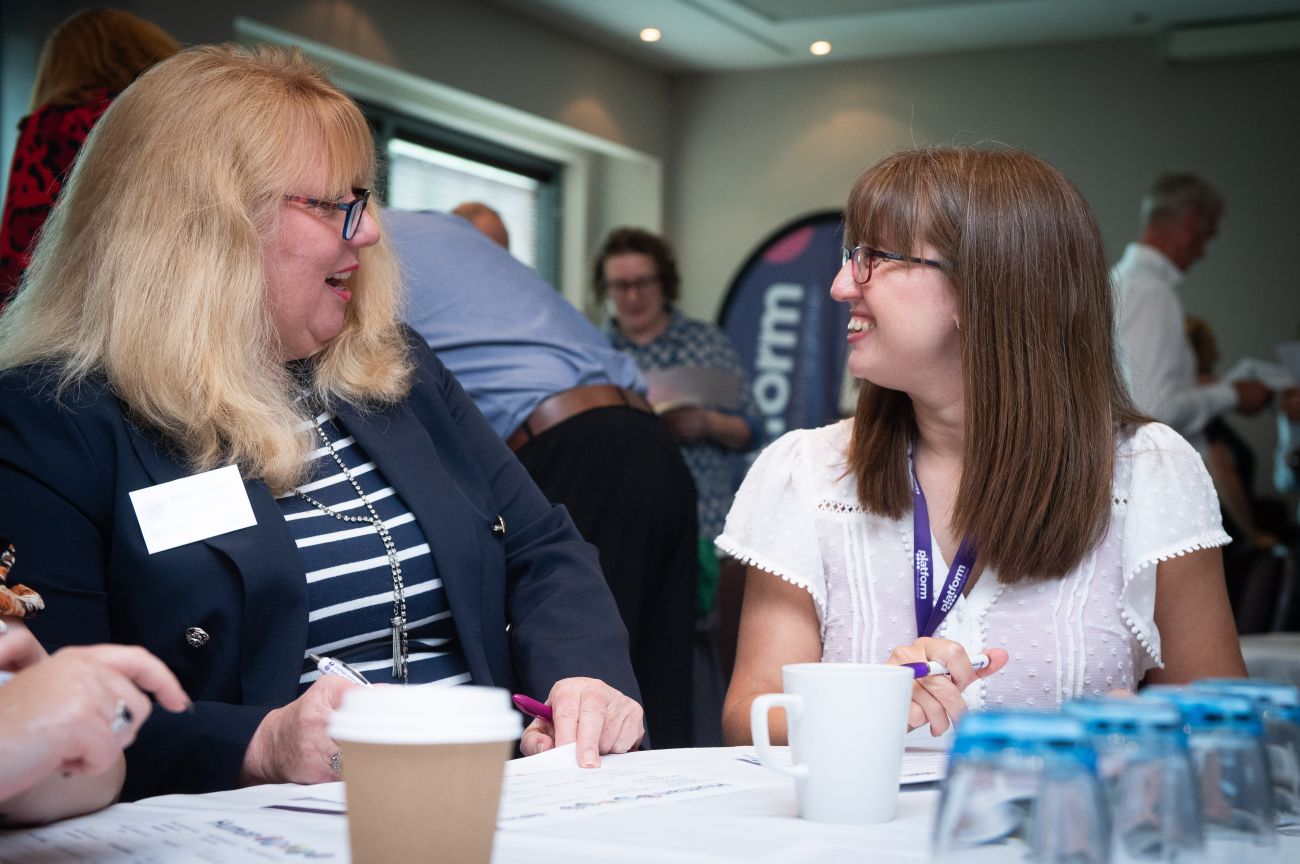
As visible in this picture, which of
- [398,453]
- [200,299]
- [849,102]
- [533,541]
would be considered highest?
[849,102]

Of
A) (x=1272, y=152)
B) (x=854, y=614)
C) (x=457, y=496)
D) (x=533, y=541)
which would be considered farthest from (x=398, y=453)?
(x=1272, y=152)

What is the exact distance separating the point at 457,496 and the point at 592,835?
2.82 ft

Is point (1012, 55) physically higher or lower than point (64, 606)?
higher

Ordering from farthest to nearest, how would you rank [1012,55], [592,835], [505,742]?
[1012,55]
[592,835]
[505,742]

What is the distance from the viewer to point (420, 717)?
29.1 inches

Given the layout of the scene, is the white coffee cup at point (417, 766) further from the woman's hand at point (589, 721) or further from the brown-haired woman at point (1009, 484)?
the brown-haired woman at point (1009, 484)

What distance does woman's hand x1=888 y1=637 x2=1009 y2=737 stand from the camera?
1.28 metres

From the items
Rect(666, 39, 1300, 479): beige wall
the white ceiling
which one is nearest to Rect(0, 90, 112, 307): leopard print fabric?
the white ceiling

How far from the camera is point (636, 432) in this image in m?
2.56

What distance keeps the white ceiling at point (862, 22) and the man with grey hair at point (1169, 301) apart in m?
2.35

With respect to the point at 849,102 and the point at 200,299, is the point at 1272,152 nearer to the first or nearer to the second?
the point at 849,102

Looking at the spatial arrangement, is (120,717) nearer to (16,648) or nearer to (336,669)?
(16,648)

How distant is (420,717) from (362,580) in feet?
2.86

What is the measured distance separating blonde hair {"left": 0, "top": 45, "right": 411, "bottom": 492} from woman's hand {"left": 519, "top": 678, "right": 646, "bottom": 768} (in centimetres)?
41
